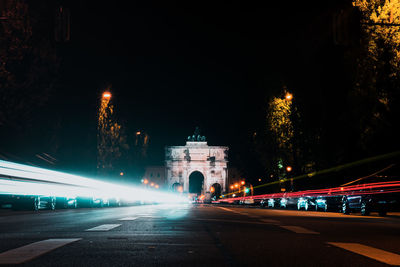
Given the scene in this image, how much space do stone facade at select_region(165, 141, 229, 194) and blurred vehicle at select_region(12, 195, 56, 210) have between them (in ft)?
348

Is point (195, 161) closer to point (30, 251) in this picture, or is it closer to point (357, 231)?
point (357, 231)

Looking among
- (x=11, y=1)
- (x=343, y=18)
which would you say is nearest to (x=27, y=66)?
(x=11, y=1)

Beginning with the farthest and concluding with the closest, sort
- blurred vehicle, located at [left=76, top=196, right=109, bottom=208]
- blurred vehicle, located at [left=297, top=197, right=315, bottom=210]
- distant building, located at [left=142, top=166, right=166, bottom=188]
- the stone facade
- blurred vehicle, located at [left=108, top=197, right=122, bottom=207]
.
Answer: distant building, located at [left=142, top=166, right=166, bottom=188]
the stone facade
blurred vehicle, located at [left=108, top=197, right=122, bottom=207]
blurred vehicle, located at [left=76, top=196, right=109, bottom=208]
blurred vehicle, located at [left=297, top=197, right=315, bottom=210]

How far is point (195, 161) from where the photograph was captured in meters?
134

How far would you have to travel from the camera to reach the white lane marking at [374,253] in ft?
→ 18.6

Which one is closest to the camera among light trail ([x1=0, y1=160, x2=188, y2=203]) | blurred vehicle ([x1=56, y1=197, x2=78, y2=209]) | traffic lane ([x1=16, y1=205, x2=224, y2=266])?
traffic lane ([x1=16, y1=205, x2=224, y2=266])

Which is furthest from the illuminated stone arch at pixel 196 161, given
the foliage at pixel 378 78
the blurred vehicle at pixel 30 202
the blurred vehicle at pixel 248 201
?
the blurred vehicle at pixel 30 202

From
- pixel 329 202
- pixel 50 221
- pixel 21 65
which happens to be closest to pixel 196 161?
pixel 21 65

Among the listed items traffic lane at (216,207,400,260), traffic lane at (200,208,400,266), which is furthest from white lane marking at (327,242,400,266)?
traffic lane at (216,207,400,260)

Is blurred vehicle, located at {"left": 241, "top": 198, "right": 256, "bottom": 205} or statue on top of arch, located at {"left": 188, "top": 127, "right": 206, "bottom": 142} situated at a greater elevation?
statue on top of arch, located at {"left": 188, "top": 127, "right": 206, "bottom": 142}

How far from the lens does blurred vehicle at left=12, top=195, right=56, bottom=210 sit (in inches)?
925

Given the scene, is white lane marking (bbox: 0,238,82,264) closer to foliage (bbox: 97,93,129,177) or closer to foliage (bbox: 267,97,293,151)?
foliage (bbox: 267,97,293,151)

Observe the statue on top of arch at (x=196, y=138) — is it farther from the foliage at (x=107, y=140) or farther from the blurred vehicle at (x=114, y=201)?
the blurred vehicle at (x=114, y=201)

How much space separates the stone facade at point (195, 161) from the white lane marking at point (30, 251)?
125387mm
